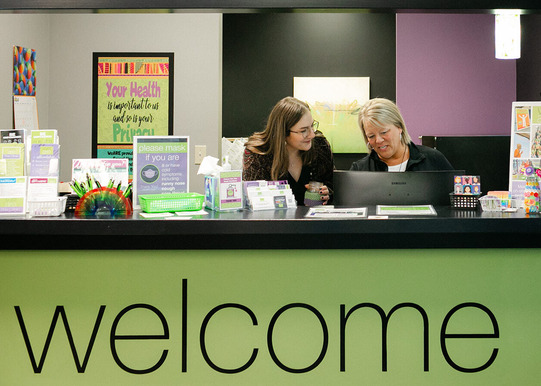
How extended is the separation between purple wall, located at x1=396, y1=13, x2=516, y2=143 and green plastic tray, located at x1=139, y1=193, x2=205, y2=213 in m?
3.25

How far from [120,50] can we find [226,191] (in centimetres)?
293

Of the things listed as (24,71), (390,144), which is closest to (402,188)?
(390,144)

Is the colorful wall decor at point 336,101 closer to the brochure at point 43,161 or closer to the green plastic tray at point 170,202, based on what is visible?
the green plastic tray at point 170,202

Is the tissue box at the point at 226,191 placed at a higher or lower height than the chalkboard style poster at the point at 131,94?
lower

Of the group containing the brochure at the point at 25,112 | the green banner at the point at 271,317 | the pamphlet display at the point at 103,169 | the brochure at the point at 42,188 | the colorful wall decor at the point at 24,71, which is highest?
the colorful wall decor at the point at 24,71

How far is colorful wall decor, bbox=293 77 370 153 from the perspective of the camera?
4957 millimetres

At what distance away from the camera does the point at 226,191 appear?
92.6 inches

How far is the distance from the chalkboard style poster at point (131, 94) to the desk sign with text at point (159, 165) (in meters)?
2.49

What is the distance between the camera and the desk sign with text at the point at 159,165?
233 cm

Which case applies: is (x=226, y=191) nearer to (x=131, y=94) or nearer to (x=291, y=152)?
(x=291, y=152)

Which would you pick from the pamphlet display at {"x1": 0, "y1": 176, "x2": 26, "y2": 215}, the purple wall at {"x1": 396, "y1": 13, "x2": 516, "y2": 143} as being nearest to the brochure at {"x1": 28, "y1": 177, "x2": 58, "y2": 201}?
the pamphlet display at {"x1": 0, "y1": 176, "x2": 26, "y2": 215}

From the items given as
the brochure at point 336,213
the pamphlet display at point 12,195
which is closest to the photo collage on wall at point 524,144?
the brochure at point 336,213

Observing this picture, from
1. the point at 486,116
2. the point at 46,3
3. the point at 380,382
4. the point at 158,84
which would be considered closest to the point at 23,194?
the point at 46,3

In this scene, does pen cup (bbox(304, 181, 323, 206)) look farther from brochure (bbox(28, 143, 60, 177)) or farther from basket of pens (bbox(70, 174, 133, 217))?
brochure (bbox(28, 143, 60, 177))
